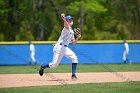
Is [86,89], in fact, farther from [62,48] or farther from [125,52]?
[125,52]

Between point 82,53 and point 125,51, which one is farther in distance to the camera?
point 125,51

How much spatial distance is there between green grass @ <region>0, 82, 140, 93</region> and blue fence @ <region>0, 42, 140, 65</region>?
1644cm

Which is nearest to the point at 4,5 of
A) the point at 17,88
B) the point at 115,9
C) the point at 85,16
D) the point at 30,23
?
the point at 30,23

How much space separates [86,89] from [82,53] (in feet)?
60.3

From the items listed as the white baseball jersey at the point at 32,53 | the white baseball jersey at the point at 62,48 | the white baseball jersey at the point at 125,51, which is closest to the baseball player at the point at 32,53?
the white baseball jersey at the point at 32,53

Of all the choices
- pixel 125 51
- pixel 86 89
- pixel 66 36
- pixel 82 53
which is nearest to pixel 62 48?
pixel 66 36

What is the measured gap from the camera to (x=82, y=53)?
105 ft

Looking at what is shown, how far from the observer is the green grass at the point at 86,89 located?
13086 millimetres

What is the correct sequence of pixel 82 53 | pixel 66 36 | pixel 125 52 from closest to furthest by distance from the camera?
pixel 66 36 → pixel 82 53 → pixel 125 52

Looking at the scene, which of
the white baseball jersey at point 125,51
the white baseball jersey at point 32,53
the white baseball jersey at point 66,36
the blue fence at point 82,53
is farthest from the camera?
the white baseball jersey at point 125,51

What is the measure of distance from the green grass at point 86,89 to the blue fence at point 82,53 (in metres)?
16.4

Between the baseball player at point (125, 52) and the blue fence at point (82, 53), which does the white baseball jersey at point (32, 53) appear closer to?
the blue fence at point (82, 53)

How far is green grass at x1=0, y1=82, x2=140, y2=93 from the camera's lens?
13086 mm

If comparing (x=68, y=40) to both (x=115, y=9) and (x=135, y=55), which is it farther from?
(x=115, y=9)
